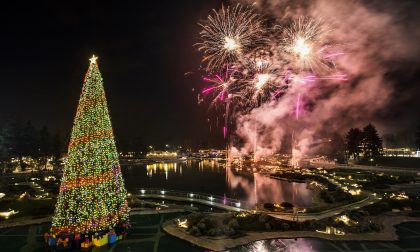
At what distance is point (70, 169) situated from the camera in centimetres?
2375

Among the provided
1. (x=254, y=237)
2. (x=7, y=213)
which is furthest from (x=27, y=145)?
(x=254, y=237)

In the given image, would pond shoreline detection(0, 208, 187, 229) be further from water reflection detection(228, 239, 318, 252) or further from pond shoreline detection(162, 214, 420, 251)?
water reflection detection(228, 239, 318, 252)

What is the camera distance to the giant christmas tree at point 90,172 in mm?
23531

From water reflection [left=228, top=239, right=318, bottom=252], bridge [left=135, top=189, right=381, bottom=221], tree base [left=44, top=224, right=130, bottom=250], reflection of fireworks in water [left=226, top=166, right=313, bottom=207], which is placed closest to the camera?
tree base [left=44, top=224, right=130, bottom=250]

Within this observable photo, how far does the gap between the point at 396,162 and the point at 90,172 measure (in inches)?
3596

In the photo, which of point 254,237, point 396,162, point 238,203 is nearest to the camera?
point 254,237

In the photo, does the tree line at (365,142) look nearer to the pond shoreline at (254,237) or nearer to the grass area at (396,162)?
the grass area at (396,162)

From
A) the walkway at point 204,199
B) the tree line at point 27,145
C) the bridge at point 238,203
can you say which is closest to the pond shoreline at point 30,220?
the walkway at point 204,199

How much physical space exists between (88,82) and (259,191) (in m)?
39.8

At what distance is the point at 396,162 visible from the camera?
89812mm

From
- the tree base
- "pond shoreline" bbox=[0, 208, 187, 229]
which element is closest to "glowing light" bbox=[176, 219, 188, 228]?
"pond shoreline" bbox=[0, 208, 187, 229]

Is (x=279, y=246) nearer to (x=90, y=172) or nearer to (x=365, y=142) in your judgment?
(x=90, y=172)

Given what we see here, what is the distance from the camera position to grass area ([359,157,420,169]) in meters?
84.6

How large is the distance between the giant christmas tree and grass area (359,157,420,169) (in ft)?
276
